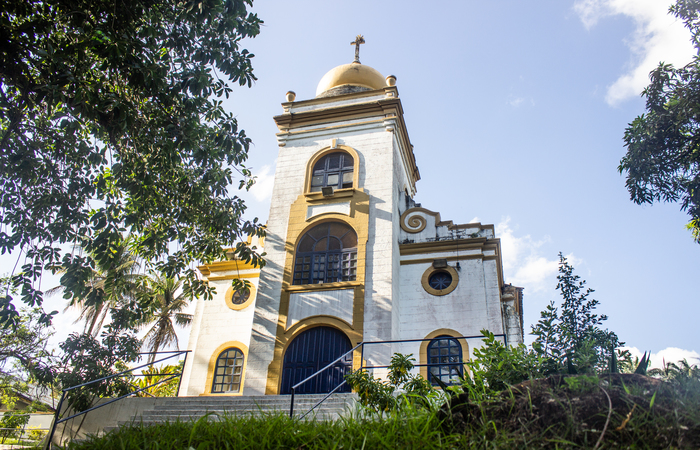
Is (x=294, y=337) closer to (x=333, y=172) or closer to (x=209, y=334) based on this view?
(x=209, y=334)

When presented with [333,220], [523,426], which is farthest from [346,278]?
[523,426]

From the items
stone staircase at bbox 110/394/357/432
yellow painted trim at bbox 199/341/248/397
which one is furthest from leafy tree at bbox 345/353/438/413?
yellow painted trim at bbox 199/341/248/397

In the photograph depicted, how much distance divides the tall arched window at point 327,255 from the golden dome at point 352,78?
727 centimetres

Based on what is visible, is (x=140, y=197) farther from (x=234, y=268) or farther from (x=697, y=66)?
(x=697, y=66)

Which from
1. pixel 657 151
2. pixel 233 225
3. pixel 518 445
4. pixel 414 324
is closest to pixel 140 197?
pixel 233 225

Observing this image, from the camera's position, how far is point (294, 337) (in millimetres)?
13320

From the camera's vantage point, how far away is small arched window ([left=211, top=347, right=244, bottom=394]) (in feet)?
45.8

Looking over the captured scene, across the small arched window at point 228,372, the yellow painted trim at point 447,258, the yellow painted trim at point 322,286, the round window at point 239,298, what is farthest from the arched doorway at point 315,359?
the yellow painted trim at point 447,258

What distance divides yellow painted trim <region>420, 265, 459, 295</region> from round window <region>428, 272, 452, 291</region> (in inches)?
4.1

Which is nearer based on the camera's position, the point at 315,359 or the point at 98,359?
the point at 98,359

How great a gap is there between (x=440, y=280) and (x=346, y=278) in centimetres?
292

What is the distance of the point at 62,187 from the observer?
26.7 feet

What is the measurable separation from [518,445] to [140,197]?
7269mm

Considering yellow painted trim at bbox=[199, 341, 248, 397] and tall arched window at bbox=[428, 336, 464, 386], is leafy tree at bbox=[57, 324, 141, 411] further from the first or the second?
tall arched window at bbox=[428, 336, 464, 386]
